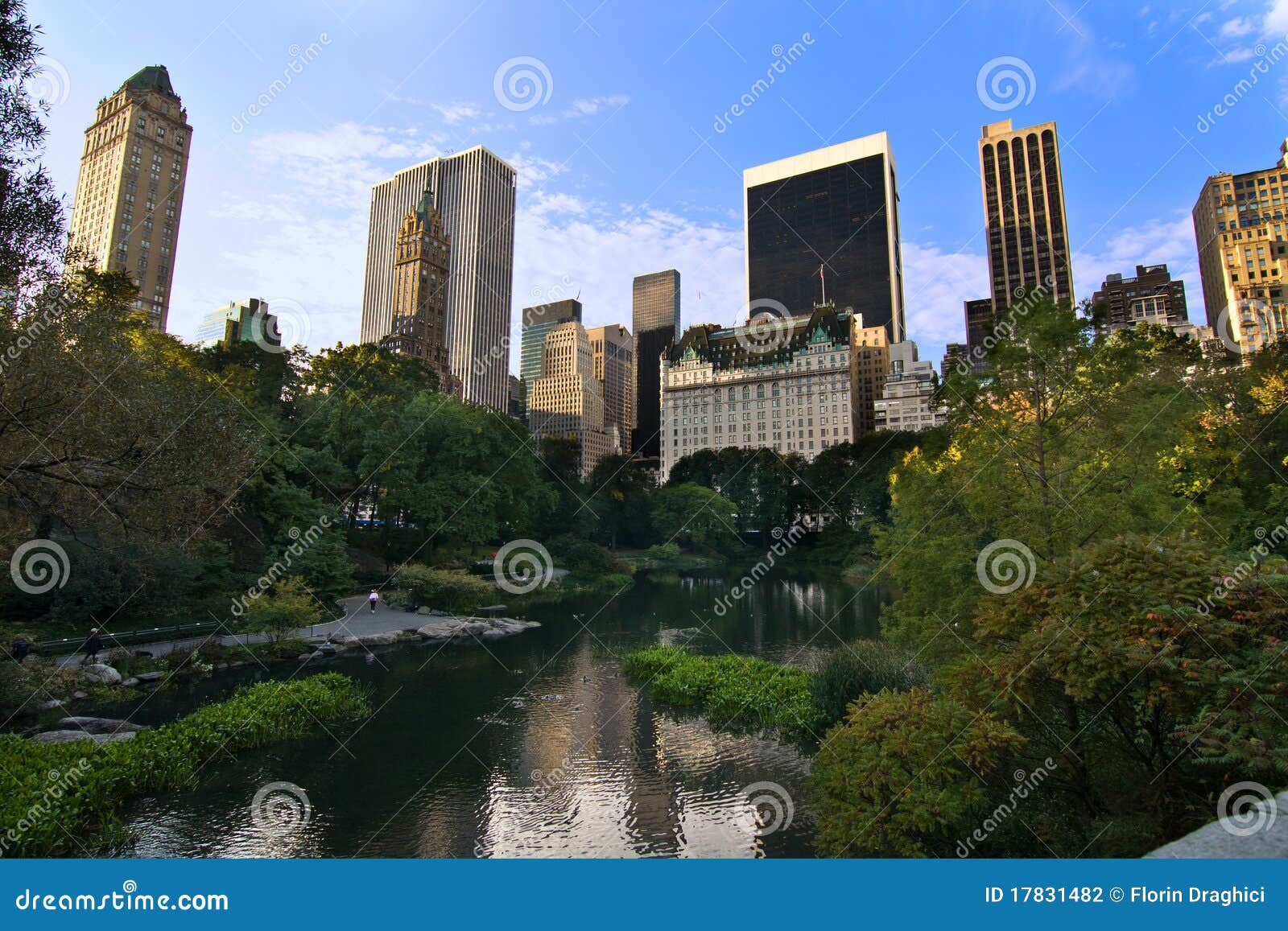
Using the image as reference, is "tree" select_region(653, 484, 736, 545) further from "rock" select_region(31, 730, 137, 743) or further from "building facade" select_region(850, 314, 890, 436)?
"building facade" select_region(850, 314, 890, 436)

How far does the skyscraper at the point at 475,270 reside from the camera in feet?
513

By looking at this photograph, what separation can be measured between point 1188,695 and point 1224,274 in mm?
128708

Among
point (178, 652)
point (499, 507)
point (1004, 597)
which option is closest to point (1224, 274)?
point (499, 507)

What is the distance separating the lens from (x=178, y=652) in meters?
21.6

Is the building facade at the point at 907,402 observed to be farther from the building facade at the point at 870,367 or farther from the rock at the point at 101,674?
A: the rock at the point at 101,674
